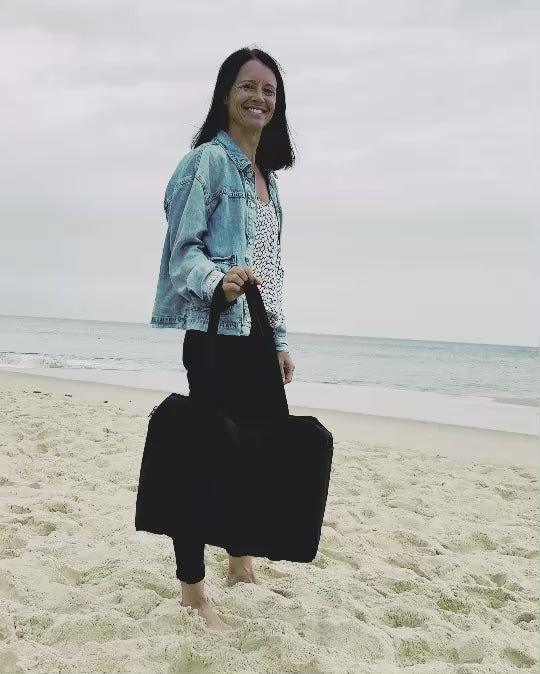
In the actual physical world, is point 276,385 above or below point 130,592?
above

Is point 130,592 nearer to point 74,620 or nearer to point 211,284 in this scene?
point 74,620

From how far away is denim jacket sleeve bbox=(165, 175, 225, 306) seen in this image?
1.99m

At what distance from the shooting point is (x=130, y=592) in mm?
2371

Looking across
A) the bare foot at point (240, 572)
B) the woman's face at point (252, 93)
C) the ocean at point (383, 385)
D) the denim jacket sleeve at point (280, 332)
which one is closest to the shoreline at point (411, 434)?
the ocean at point (383, 385)

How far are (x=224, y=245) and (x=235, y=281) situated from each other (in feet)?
0.84

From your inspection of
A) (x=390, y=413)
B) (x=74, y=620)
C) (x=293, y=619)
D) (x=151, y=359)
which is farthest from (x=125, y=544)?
(x=151, y=359)

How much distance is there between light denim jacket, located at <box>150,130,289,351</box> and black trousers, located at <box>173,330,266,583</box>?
0.21 ft

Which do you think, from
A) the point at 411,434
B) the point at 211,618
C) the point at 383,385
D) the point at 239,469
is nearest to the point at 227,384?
the point at 239,469

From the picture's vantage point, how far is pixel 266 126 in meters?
2.52

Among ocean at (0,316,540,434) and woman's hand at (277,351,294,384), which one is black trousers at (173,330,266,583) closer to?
woman's hand at (277,351,294,384)

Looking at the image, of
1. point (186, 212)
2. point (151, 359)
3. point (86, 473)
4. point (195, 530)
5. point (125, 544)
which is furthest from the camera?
point (151, 359)

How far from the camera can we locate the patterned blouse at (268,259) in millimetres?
2324

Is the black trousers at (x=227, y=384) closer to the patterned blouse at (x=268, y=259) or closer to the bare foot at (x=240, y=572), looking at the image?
the patterned blouse at (x=268, y=259)

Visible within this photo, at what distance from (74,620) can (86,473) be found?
1.98m
